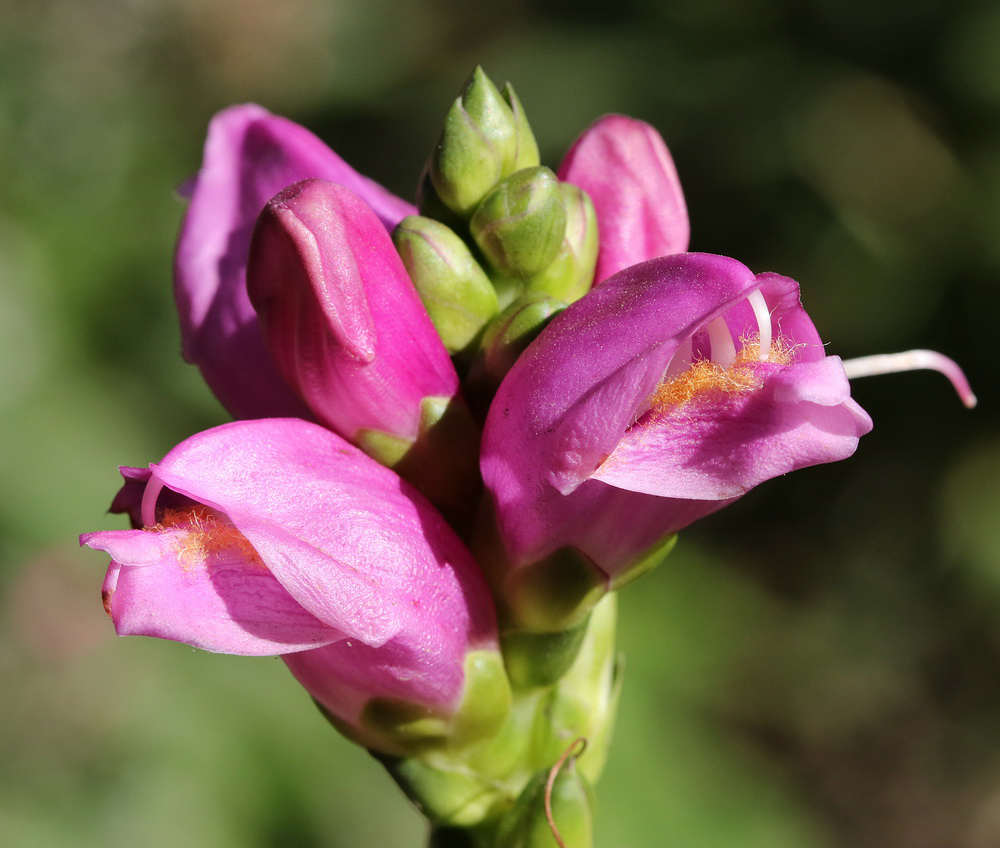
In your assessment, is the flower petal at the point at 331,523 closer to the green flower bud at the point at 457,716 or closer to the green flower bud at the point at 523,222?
the green flower bud at the point at 457,716

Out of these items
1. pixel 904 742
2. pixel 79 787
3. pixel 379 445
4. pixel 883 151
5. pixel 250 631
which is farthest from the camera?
pixel 904 742

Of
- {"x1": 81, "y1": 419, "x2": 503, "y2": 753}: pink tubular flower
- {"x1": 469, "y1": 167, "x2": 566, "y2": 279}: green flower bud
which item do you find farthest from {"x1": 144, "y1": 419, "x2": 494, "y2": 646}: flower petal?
{"x1": 469, "y1": 167, "x2": 566, "y2": 279}: green flower bud

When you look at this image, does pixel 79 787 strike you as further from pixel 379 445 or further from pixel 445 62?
pixel 445 62

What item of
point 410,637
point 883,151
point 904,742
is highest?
point 410,637

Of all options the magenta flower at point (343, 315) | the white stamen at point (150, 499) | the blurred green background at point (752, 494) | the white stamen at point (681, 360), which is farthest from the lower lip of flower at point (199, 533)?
the blurred green background at point (752, 494)

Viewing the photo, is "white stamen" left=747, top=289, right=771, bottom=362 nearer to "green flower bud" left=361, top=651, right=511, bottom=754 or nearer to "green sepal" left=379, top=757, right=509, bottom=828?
"green flower bud" left=361, top=651, right=511, bottom=754

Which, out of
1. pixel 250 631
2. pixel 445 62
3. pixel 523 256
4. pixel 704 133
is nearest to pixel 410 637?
pixel 250 631
